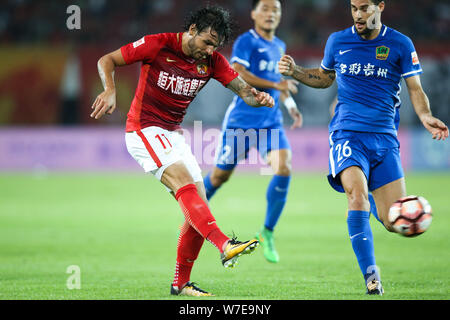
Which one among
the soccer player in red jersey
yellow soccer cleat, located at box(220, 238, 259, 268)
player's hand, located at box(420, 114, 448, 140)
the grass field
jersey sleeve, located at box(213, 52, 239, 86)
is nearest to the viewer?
yellow soccer cleat, located at box(220, 238, 259, 268)

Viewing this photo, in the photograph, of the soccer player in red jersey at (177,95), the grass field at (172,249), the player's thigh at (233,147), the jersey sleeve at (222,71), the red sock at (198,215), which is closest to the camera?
the red sock at (198,215)

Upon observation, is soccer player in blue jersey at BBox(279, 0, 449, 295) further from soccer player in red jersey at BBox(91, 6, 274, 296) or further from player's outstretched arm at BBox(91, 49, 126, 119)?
player's outstretched arm at BBox(91, 49, 126, 119)

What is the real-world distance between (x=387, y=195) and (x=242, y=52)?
3256mm

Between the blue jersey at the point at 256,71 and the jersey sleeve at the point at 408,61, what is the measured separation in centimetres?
292

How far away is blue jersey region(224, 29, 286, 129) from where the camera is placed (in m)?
8.64

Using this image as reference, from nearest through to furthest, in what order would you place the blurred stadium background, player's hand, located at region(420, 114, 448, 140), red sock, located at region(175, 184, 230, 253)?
red sock, located at region(175, 184, 230, 253) → player's hand, located at region(420, 114, 448, 140) → the blurred stadium background

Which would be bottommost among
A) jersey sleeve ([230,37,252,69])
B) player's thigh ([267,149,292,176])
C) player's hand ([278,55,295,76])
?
player's thigh ([267,149,292,176])

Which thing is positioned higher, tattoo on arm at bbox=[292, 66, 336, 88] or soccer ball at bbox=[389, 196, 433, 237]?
tattoo on arm at bbox=[292, 66, 336, 88]

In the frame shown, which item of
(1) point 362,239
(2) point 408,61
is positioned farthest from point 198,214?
(2) point 408,61

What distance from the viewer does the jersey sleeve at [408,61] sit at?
5.91 m

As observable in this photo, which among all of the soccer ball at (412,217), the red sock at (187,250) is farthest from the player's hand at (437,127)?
the red sock at (187,250)

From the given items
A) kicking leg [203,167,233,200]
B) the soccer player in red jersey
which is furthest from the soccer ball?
kicking leg [203,167,233,200]

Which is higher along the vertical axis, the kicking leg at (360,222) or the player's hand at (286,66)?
the player's hand at (286,66)

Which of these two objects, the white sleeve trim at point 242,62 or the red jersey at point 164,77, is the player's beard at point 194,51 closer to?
the red jersey at point 164,77
